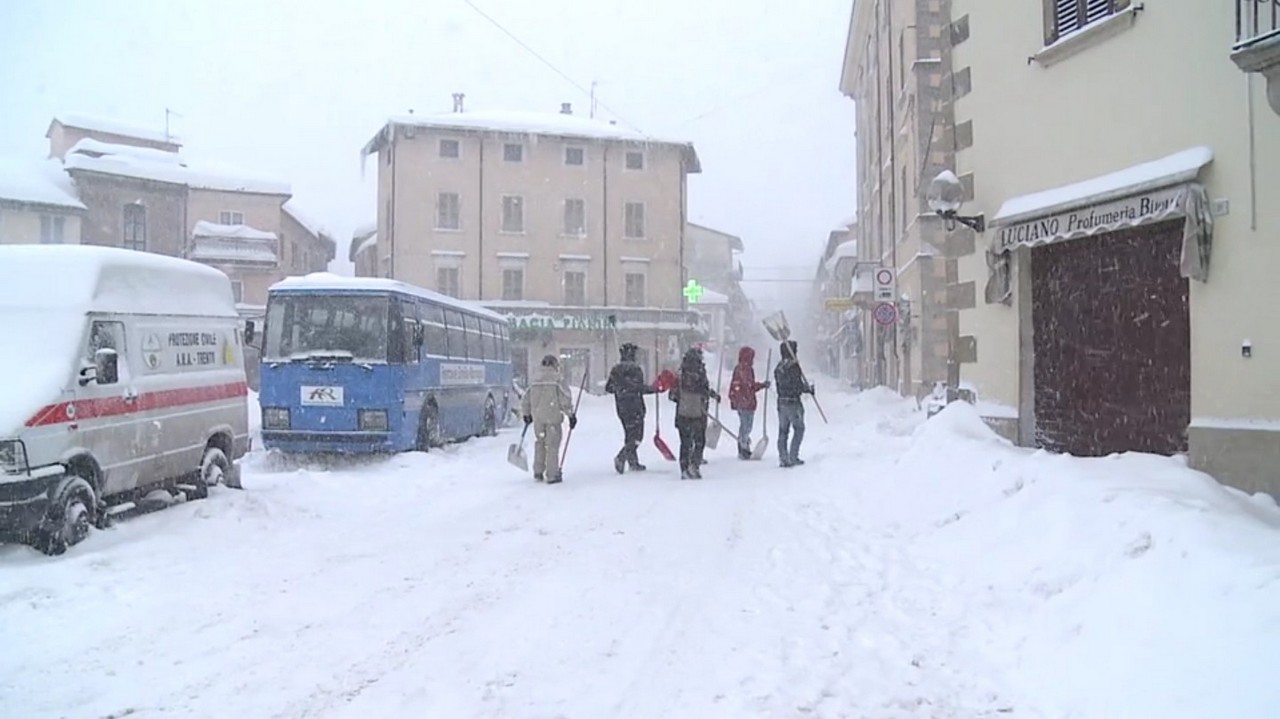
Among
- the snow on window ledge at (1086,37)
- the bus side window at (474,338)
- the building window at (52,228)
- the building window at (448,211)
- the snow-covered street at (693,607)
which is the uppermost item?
the building window at (448,211)

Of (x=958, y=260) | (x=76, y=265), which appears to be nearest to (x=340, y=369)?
(x=76, y=265)

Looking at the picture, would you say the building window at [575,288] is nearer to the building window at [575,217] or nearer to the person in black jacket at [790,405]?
the building window at [575,217]

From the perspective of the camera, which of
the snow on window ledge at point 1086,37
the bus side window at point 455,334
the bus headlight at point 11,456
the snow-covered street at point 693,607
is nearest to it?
the snow-covered street at point 693,607

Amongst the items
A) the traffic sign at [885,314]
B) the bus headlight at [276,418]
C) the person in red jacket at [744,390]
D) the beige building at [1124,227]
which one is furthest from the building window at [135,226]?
the beige building at [1124,227]

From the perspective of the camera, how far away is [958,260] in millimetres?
12109

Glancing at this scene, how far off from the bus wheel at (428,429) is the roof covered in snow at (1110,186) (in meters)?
9.74

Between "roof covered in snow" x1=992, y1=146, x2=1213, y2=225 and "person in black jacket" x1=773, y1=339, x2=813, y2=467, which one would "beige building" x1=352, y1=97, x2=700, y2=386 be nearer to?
"person in black jacket" x1=773, y1=339, x2=813, y2=467

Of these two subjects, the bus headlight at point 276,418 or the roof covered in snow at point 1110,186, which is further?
the bus headlight at point 276,418

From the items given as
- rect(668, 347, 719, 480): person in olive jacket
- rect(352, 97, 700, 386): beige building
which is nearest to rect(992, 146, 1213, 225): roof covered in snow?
rect(668, 347, 719, 480): person in olive jacket

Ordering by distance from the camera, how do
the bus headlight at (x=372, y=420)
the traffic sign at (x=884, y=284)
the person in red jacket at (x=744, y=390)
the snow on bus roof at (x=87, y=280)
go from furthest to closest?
the traffic sign at (x=884, y=284)
the person in red jacket at (x=744, y=390)
the bus headlight at (x=372, y=420)
the snow on bus roof at (x=87, y=280)

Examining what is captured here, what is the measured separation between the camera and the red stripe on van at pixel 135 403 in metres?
7.83

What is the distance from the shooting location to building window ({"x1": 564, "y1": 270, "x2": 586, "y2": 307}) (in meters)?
47.7

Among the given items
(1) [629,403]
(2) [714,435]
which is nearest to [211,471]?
(1) [629,403]

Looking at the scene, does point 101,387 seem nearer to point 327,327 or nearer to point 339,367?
point 339,367
